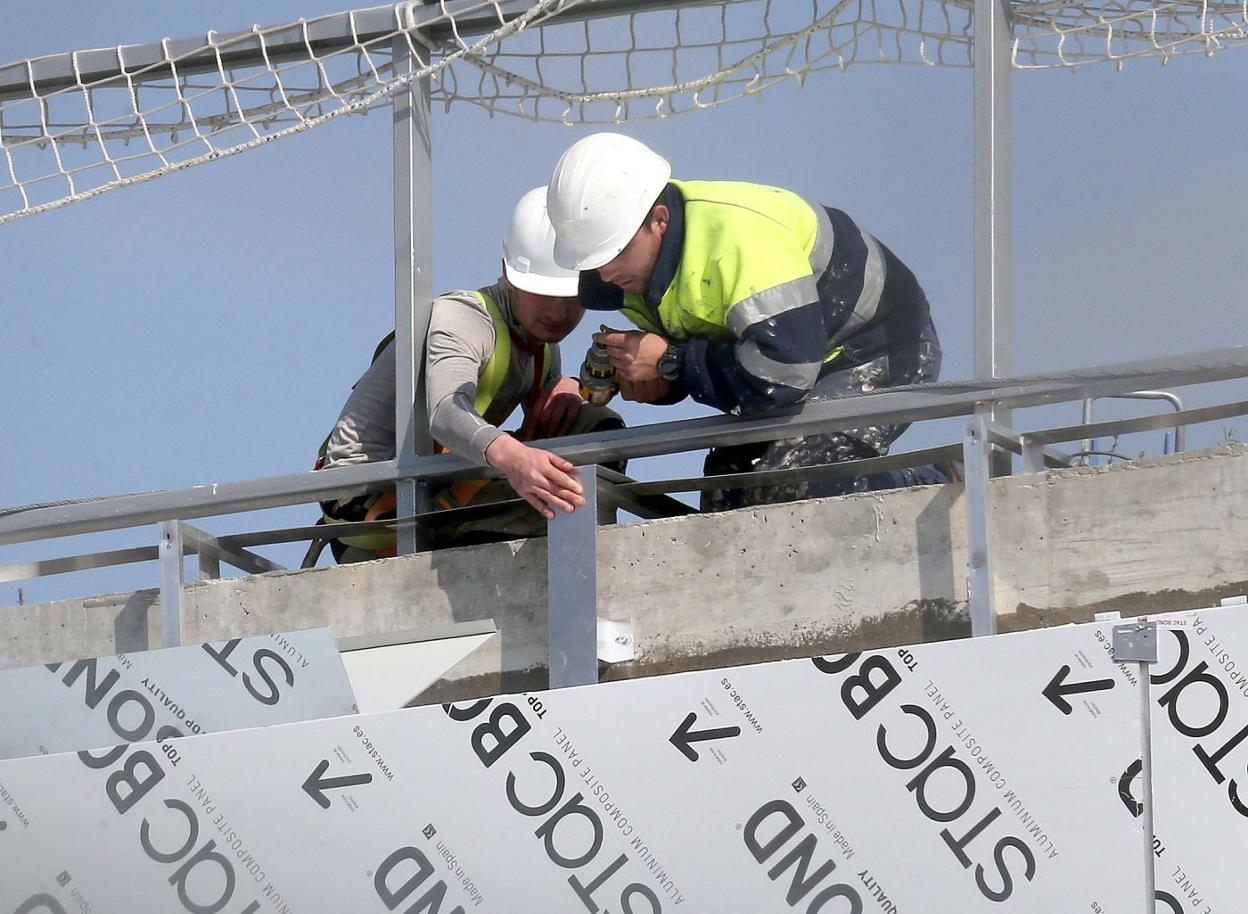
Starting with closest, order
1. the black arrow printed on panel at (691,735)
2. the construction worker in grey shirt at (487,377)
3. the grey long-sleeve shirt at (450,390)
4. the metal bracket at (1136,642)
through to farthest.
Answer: the metal bracket at (1136,642) → the black arrow printed on panel at (691,735) → the grey long-sleeve shirt at (450,390) → the construction worker in grey shirt at (487,377)

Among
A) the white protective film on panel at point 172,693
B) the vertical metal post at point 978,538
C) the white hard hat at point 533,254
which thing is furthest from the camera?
the white hard hat at point 533,254

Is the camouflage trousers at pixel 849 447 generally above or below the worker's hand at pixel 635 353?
below

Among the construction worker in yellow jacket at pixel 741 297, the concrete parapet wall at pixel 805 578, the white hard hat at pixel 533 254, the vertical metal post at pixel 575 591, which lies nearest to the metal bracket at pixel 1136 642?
the concrete parapet wall at pixel 805 578

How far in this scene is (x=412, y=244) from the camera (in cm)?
588

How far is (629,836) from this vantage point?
4.79 metres

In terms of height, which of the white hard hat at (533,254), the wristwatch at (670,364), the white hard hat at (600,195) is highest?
the white hard hat at (600,195)

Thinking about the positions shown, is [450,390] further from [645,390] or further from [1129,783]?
[1129,783]

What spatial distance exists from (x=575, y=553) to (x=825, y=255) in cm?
106

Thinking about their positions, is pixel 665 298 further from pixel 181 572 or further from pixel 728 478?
pixel 181 572

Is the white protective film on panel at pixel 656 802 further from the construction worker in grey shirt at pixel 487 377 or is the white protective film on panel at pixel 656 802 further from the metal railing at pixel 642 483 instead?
the construction worker in grey shirt at pixel 487 377

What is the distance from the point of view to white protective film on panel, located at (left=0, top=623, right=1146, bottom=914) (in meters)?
4.36

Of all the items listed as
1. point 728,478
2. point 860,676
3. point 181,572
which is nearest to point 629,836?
point 860,676

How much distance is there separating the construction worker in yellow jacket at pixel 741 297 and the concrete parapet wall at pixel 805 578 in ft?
0.79

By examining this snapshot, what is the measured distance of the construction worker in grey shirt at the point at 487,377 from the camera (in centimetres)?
570
